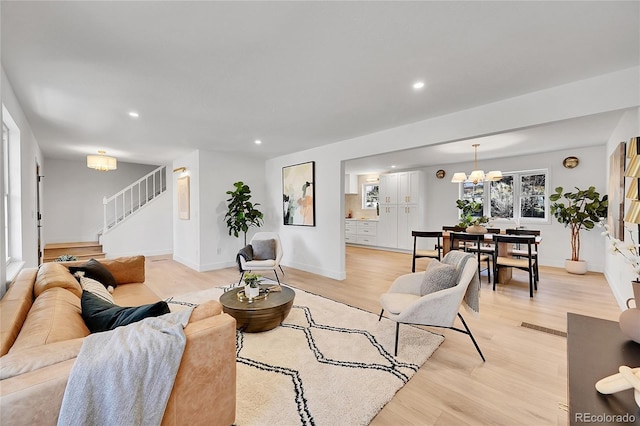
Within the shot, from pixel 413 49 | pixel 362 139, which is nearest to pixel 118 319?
pixel 413 49

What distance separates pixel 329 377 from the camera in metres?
2.04

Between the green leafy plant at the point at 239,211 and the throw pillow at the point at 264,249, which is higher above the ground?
the green leafy plant at the point at 239,211

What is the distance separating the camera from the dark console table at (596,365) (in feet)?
2.77

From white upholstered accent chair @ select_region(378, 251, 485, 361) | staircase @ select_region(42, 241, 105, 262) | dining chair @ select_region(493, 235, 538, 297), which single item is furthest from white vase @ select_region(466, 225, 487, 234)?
staircase @ select_region(42, 241, 105, 262)

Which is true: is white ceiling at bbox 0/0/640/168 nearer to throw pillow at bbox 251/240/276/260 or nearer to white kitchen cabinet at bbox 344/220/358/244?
throw pillow at bbox 251/240/276/260

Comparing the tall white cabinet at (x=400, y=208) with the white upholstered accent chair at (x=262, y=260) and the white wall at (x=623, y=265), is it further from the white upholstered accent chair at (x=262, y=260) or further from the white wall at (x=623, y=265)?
the white upholstered accent chair at (x=262, y=260)

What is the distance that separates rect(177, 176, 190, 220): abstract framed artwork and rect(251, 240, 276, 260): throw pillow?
6.45 ft

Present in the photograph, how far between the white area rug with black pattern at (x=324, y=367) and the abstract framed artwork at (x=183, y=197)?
390cm

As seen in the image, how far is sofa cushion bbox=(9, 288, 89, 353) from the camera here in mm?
1194

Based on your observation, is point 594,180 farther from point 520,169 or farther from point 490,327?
point 490,327

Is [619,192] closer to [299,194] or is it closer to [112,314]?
[299,194]

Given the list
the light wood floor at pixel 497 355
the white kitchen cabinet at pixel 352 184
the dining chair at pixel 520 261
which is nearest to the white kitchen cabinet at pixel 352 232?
the white kitchen cabinet at pixel 352 184

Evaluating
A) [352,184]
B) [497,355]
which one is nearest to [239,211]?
[497,355]

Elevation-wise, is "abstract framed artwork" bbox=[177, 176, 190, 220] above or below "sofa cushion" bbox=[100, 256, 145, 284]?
above
